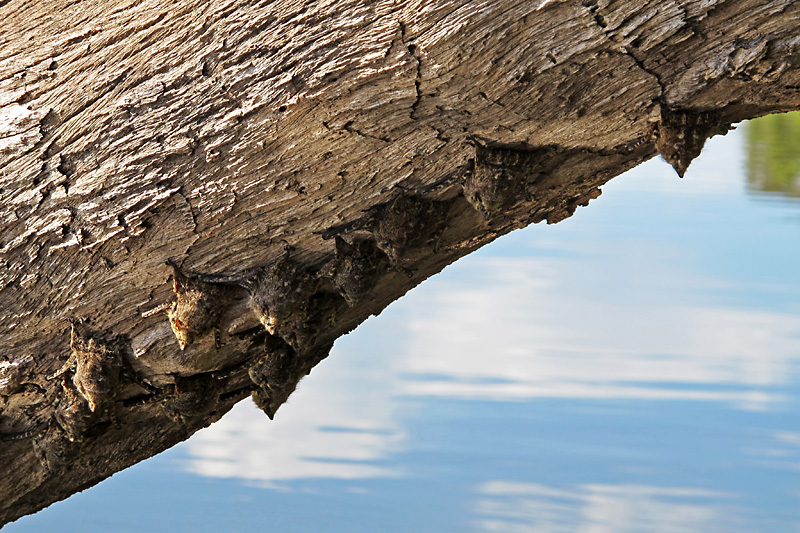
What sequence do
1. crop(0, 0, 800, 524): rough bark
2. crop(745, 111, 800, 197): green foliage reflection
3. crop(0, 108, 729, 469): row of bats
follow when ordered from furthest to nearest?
crop(745, 111, 800, 197): green foliage reflection < crop(0, 108, 729, 469): row of bats < crop(0, 0, 800, 524): rough bark

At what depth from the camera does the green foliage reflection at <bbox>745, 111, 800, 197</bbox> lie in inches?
144

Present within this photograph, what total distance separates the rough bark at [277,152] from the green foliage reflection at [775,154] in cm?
275

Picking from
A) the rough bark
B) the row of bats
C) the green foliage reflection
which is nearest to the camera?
the rough bark

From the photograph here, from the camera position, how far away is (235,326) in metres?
1.25

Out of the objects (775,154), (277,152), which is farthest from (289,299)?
(775,154)

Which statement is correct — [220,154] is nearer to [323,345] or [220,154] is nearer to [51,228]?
[51,228]

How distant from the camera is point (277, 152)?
109 centimetres

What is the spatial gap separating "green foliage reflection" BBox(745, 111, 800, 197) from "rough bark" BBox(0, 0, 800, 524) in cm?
275

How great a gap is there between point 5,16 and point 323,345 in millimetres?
731

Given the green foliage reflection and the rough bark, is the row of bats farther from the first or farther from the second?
the green foliage reflection

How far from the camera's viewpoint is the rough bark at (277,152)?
37.8 inches

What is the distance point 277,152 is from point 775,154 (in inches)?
136

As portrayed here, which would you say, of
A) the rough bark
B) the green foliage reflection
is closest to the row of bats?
the rough bark

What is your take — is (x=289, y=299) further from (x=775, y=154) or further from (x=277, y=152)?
(x=775, y=154)
